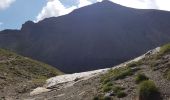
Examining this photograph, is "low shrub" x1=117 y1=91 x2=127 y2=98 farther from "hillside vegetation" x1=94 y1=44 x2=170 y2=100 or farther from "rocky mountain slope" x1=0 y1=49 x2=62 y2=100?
"rocky mountain slope" x1=0 y1=49 x2=62 y2=100

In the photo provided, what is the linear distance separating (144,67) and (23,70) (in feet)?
173

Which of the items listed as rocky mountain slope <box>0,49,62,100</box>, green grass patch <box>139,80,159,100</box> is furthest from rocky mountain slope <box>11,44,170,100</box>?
rocky mountain slope <box>0,49,62,100</box>

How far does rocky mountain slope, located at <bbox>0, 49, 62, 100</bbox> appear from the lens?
62.5 meters

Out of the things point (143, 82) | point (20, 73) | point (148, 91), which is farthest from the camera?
point (20, 73)

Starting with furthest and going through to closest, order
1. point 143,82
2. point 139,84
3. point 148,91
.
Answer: point 139,84, point 143,82, point 148,91

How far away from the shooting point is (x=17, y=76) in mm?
81625

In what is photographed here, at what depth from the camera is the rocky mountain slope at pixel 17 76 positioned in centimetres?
6253

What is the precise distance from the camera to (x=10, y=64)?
92438mm

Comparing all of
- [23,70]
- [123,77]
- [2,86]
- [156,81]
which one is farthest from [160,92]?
[23,70]

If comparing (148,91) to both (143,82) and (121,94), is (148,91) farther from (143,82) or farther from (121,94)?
(121,94)

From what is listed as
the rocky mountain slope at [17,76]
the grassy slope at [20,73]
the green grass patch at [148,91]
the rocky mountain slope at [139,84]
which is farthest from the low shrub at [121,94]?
the grassy slope at [20,73]

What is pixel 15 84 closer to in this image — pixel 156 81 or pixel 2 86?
pixel 2 86

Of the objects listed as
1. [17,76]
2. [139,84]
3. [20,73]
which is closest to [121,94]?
[139,84]

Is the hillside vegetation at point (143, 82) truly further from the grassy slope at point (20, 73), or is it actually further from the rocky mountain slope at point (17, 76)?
the grassy slope at point (20, 73)
